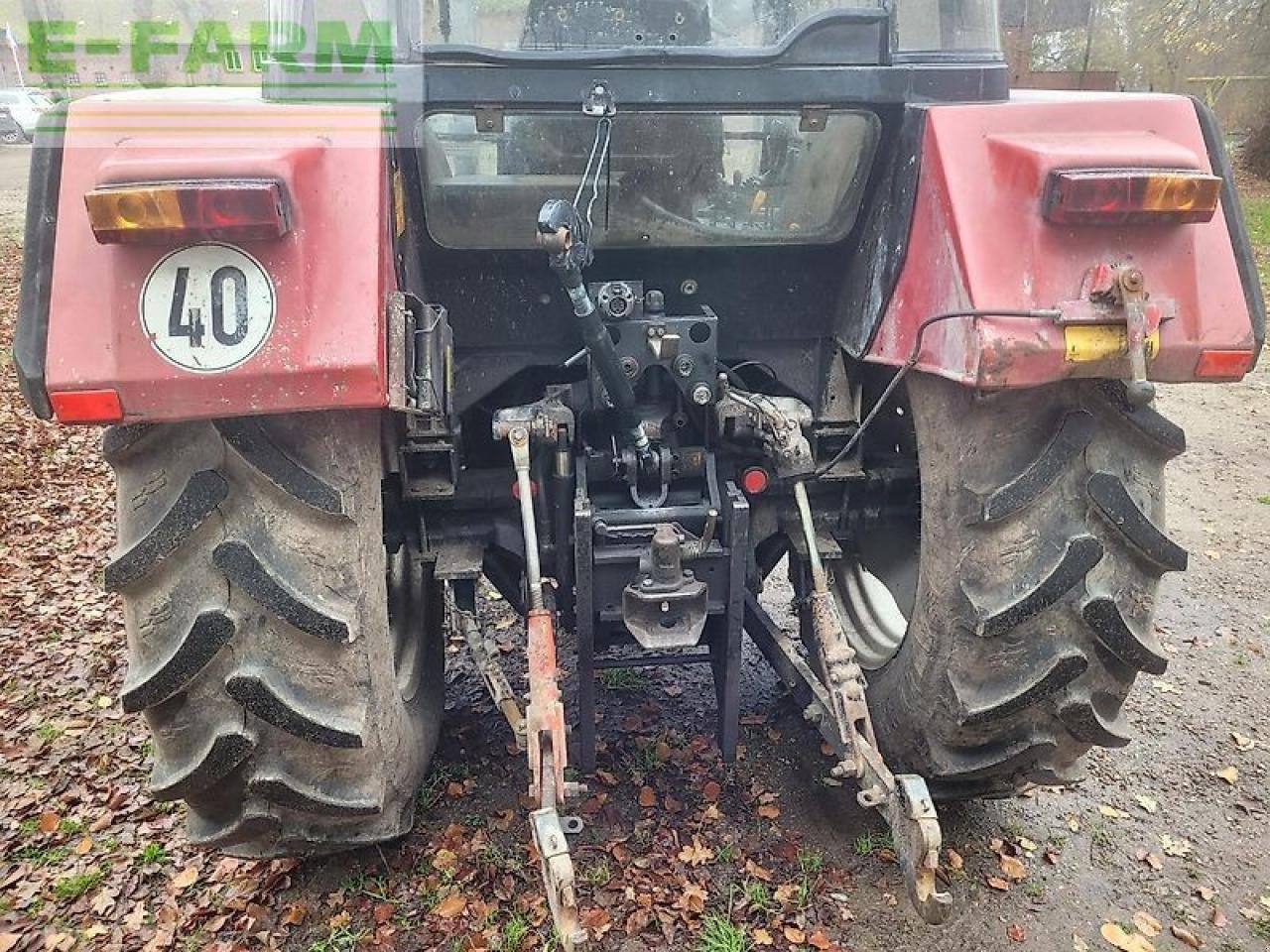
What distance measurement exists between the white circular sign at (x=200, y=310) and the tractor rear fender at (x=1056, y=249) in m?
1.42

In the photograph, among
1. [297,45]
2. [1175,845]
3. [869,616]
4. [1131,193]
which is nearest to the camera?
[1131,193]

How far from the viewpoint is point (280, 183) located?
1.84 m

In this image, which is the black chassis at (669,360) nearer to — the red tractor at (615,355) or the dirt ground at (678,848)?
the red tractor at (615,355)

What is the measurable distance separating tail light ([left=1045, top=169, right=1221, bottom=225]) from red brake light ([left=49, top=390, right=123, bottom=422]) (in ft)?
6.07

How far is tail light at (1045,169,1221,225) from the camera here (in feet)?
6.35

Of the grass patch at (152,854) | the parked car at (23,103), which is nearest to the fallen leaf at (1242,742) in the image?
the grass patch at (152,854)

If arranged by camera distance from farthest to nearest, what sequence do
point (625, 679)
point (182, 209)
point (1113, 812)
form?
1. point (625, 679)
2. point (1113, 812)
3. point (182, 209)

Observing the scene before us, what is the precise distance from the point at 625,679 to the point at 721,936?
125 centimetres

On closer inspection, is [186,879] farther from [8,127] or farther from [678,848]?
[8,127]

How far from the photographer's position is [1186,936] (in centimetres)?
258

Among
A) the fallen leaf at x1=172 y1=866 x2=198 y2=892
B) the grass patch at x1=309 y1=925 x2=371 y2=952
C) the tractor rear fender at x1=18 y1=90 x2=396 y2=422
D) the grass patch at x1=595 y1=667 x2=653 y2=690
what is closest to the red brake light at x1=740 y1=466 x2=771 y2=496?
the grass patch at x1=595 y1=667 x2=653 y2=690

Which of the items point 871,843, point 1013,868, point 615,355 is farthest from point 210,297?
point 1013,868

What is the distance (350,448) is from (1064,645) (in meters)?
1.66

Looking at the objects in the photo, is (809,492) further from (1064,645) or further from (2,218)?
(2,218)
